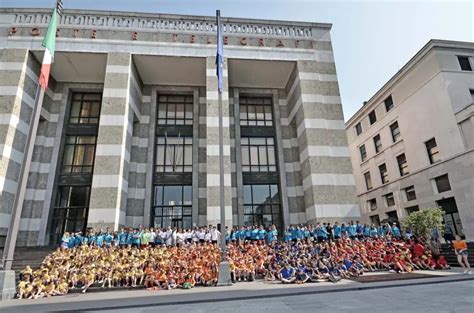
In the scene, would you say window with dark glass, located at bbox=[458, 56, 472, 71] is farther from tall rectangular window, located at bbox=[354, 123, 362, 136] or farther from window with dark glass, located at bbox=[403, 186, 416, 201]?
tall rectangular window, located at bbox=[354, 123, 362, 136]

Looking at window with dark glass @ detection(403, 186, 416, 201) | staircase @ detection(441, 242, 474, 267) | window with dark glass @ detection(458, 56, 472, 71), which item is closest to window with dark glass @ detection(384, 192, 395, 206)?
window with dark glass @ detection(403, 186, 416, 201)

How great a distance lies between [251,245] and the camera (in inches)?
602

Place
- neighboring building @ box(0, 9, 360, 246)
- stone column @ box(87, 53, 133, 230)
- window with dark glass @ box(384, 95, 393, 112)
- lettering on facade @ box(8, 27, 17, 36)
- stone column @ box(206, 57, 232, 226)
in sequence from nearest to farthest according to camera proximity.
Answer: stone column @ box(87, 53, 133, 230)
stone column @ box(206, 57, 232, 226)
neighboring building @ box(0, 9, 360, 246)
lettering on facade @ box(8, 27, 17, 36)
window with dark glass @ box(384, 95, 393, 112)

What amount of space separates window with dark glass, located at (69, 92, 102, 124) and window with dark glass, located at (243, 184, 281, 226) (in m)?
14.5

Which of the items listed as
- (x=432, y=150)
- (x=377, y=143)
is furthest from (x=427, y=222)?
(x=377, y=143)

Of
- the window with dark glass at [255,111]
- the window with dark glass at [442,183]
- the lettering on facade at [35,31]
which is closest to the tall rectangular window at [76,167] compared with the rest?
the lettering on facade at [35,31]

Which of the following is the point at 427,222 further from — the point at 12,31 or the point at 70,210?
the point at 12,31

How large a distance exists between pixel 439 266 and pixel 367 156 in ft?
79.5

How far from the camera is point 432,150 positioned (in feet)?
85.9

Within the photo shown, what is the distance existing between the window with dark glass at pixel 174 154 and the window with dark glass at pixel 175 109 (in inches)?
66.0

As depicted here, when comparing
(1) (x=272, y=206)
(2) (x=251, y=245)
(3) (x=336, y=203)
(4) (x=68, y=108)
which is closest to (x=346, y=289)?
(2) (x=251, y=245)

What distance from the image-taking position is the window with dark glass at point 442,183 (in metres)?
24.2

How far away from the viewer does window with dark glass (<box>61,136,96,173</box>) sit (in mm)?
21873

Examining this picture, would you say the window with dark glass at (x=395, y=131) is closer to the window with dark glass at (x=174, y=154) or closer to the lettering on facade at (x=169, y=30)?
the lettering on facade at (x=169, y=30)
